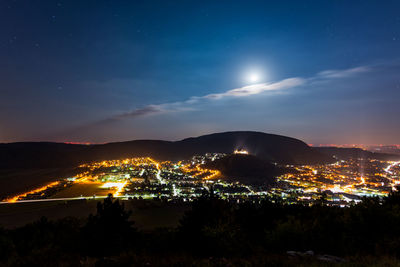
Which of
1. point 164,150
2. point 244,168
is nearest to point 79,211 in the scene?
point 244,168

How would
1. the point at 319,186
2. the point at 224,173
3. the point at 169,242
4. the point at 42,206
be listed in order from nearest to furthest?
the point at 169,242
the point at 42,206
the point at 319,186
the point at 224,173

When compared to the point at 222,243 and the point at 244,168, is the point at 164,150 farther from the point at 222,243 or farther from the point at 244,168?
the point at 222,243

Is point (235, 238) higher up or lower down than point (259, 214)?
higher up

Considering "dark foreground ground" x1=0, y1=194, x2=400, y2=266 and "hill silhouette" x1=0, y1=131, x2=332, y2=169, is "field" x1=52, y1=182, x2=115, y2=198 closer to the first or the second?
"dark foreground ground" x1=0, y1=194, x2=400, y2=266

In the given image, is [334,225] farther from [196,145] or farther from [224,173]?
[196,145]

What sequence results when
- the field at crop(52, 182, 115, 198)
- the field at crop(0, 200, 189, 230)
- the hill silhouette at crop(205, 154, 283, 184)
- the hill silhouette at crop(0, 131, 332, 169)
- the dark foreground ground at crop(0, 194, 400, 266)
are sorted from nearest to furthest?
1. the dark foreground ground at crop(0, 194, 400, 266)
2. the field at crop(0, 200, 189, 230)
3. the field at crop(52, 182, 115, 198)
4. the hill silhouette at crop(205, 154, 283, 184)
5. the hill silhouette at crop(0, 131, 332, 169)

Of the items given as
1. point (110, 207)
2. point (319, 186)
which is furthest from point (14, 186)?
point (319, 186)

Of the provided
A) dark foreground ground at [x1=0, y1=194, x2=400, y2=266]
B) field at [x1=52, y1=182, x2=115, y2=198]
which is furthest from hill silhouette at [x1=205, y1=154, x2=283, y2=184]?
Result: dark foreground ground at [x1=0, y1=194, x2=400, y2=266]

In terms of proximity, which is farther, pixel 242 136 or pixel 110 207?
pixel 242 136

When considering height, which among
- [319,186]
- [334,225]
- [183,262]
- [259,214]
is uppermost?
[183,262]
